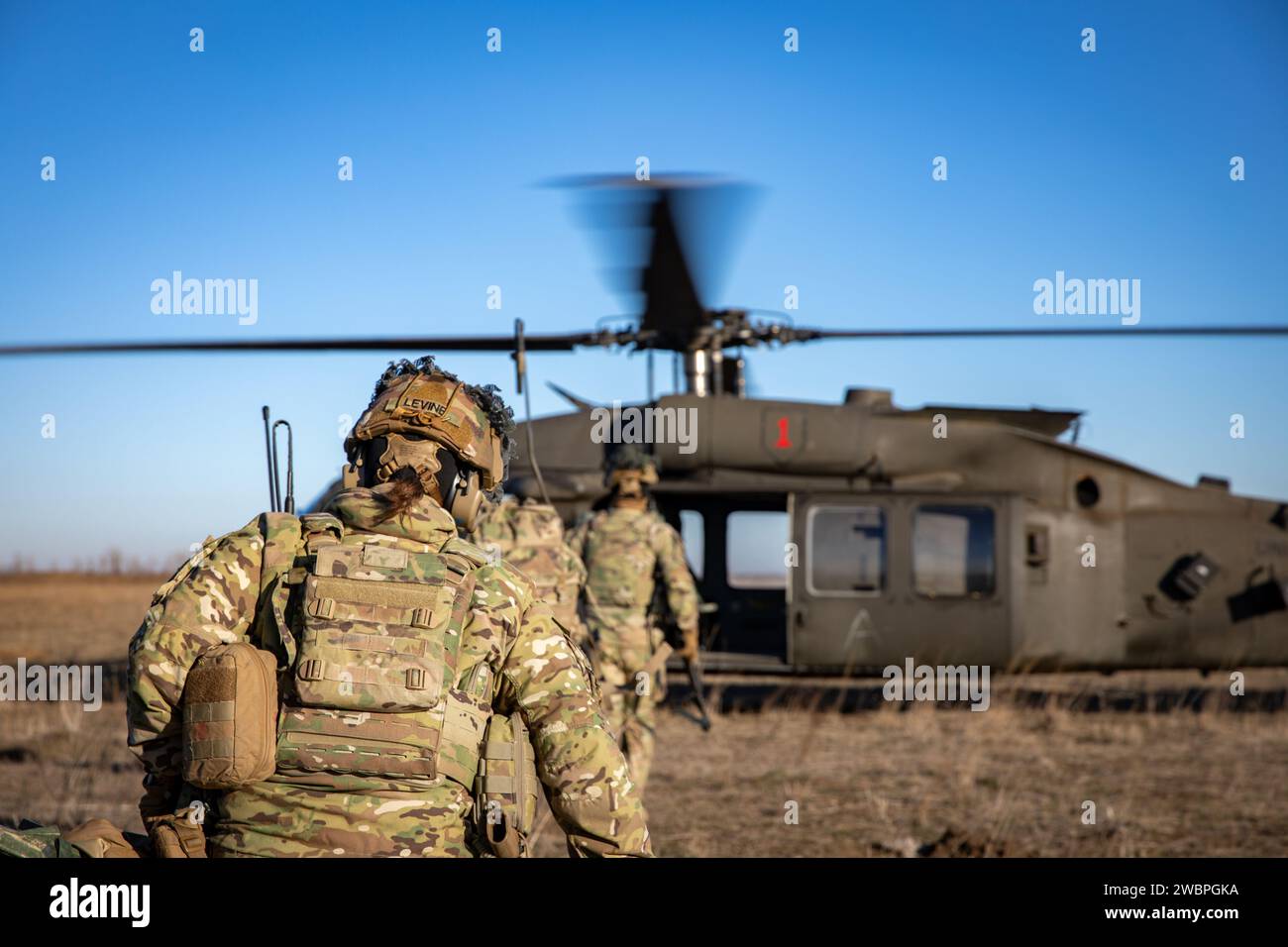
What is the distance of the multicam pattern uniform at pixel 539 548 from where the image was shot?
6070 mm

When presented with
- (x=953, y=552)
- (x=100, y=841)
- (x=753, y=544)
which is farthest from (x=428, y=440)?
(x=753, y=544)

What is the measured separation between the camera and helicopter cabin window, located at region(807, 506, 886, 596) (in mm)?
9672

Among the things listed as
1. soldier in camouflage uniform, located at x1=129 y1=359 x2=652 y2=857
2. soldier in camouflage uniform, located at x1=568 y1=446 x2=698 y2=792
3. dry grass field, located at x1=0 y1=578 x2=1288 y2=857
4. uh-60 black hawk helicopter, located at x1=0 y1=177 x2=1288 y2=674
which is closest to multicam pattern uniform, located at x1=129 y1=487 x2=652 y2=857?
soldier in camouflage uniform, located at x1=129 y1=359 x2=652 y2=857

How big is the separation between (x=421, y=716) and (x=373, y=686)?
121 millimetres

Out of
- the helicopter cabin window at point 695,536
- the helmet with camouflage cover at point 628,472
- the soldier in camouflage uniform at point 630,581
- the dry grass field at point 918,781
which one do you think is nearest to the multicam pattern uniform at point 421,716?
the dry grass field at point 918,781

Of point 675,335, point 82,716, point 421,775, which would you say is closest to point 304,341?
point 675,335

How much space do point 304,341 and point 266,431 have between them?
528 cm

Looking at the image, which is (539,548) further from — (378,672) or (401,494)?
(378,672)

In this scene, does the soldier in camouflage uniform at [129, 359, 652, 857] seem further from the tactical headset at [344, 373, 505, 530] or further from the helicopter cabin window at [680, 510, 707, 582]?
the helicopter cabin window at [680, 510, 707, 582]

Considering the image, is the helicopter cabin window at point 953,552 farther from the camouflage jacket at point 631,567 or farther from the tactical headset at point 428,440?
the tactical headset at point 428,440

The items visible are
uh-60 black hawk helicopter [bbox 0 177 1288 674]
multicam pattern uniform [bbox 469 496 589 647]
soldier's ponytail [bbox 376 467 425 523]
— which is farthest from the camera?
uh-60 black hawk helicopter [bbox 0 177 1288 674]

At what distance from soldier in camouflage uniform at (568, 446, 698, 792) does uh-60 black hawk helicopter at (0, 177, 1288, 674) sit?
8.13 ft

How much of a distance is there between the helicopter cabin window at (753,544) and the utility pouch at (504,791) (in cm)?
798

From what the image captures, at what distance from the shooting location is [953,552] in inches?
381
